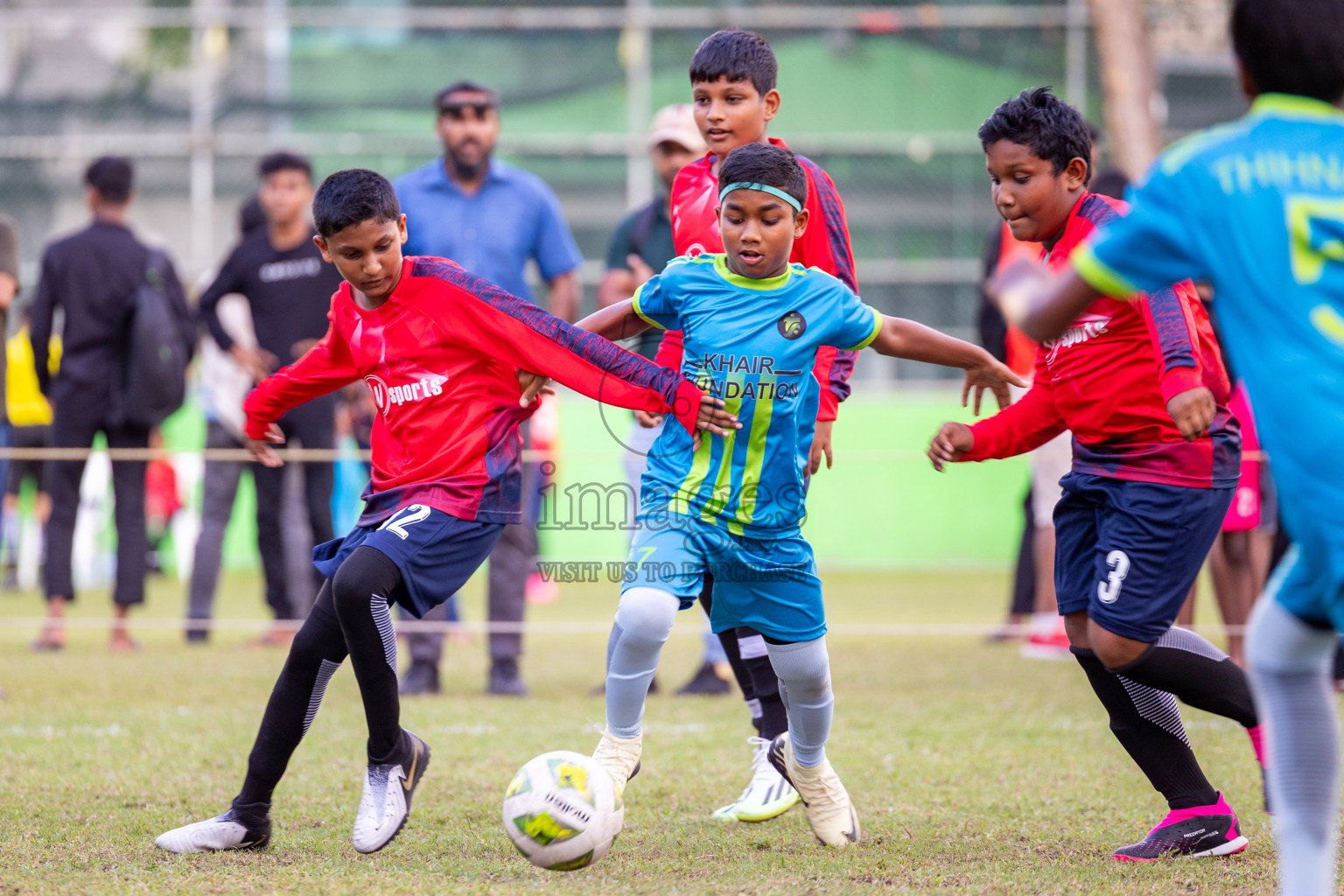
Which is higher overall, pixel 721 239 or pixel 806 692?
pixel 721 239

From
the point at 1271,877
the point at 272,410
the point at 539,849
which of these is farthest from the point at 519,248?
the point at 1271,877

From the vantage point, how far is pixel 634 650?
3.53 m

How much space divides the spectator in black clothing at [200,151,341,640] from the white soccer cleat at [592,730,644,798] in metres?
4.37

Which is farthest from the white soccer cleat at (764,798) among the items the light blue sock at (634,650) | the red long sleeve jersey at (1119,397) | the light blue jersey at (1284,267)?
the light blue jersey at (1284,267)

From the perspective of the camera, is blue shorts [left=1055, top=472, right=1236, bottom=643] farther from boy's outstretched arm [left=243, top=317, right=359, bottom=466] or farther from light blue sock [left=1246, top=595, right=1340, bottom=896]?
boy's outstretched arm [left=243, top=317, right=359, bottom=466]

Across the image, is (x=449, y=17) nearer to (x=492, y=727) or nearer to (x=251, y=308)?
(x=251, y=308)

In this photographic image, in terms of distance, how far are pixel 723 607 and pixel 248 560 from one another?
11259mm

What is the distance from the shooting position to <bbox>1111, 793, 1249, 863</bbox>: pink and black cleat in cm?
362

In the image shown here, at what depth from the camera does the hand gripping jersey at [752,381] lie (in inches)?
140

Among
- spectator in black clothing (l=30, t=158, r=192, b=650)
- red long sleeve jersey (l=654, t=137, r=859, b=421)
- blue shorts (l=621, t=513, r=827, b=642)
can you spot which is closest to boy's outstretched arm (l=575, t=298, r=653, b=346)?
red long sleeve jersey (l=654, t=137, r=859, b=421)

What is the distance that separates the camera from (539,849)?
10.7 ft

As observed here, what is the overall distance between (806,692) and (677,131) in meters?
3.42

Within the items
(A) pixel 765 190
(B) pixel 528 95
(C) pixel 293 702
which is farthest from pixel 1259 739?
(B) pixel 528 95

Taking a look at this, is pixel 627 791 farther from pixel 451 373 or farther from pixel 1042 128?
pixel 1042 128
